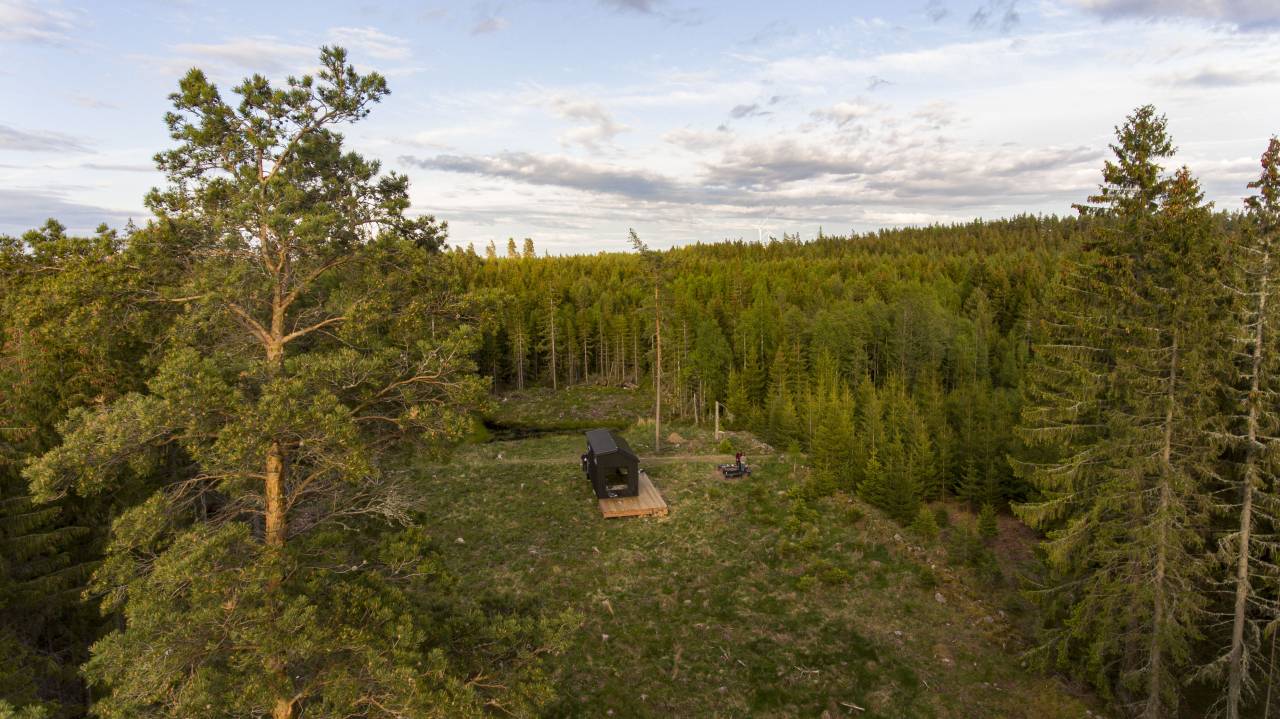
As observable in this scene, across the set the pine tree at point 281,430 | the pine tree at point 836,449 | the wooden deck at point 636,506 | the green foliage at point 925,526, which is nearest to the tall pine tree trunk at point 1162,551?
the green foliage at point 925,526

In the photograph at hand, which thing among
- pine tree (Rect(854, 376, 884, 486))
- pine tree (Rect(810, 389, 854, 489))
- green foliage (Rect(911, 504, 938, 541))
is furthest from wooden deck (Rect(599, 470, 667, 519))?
green foliage (Rect(911, 504, 938, 541))

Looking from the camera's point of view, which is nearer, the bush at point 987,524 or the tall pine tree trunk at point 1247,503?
the tall pine tree trunk at point 1247,503

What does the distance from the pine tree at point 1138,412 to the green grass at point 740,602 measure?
361 centimetres

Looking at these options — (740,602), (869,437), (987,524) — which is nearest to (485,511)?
(740,602)

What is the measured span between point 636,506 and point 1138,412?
18030 mm

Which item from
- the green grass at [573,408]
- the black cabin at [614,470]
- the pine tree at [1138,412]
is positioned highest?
the pine tree at [1138,412]

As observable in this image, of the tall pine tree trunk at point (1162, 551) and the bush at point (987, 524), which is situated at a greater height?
the tall pine tree trunk at point (1162, 551)

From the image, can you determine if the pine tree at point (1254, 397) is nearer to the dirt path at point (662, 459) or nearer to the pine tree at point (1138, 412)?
the pine tree at point (1138, 412)

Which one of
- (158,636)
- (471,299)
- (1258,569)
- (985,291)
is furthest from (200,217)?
(985,291)

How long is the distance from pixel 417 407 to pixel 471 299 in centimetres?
197

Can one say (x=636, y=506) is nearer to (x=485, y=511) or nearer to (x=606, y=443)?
(x=606, y=443)

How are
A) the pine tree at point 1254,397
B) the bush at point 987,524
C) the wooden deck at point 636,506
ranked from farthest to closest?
the wooden deck at point 636,506
the bush at point 987,524
the pine tree at point 1254,397

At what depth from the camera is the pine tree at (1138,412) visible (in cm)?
1329

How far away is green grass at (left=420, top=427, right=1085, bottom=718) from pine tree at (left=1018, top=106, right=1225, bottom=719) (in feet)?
11.8
